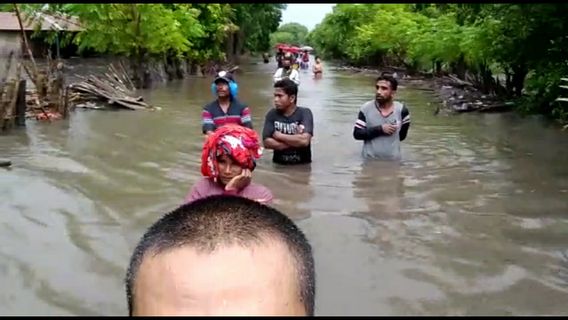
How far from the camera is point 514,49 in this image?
15352 millimetres

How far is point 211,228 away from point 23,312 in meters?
3.90

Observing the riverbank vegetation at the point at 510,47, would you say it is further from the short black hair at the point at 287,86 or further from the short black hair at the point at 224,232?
the short black hair at the point at 224,232

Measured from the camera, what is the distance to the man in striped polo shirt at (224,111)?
6.96 meters

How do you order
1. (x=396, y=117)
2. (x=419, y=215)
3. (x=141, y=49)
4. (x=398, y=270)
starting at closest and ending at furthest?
(x=398, y=270), (x=419, y=215), (x=396, y=117), (x=141, y=49)

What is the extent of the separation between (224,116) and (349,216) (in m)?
1.45

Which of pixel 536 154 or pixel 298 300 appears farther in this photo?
pixel 536 154

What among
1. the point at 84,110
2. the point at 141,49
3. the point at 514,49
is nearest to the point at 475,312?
the point at 514,49

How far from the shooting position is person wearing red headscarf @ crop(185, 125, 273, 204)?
14.1 ft

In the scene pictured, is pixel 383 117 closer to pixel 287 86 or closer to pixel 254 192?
pixel 287 86

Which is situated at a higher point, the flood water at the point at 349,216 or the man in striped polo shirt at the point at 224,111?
the man in striped polo shirt at the point at 224,111

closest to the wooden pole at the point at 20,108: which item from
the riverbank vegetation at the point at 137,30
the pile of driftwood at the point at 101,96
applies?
the pile of driftwood at the point at 101,96

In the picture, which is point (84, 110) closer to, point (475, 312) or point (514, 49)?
point (514, 49)

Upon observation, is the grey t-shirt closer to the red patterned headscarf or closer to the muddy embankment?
the red patterned headscarf

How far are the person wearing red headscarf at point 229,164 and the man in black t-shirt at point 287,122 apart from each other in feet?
9.41
